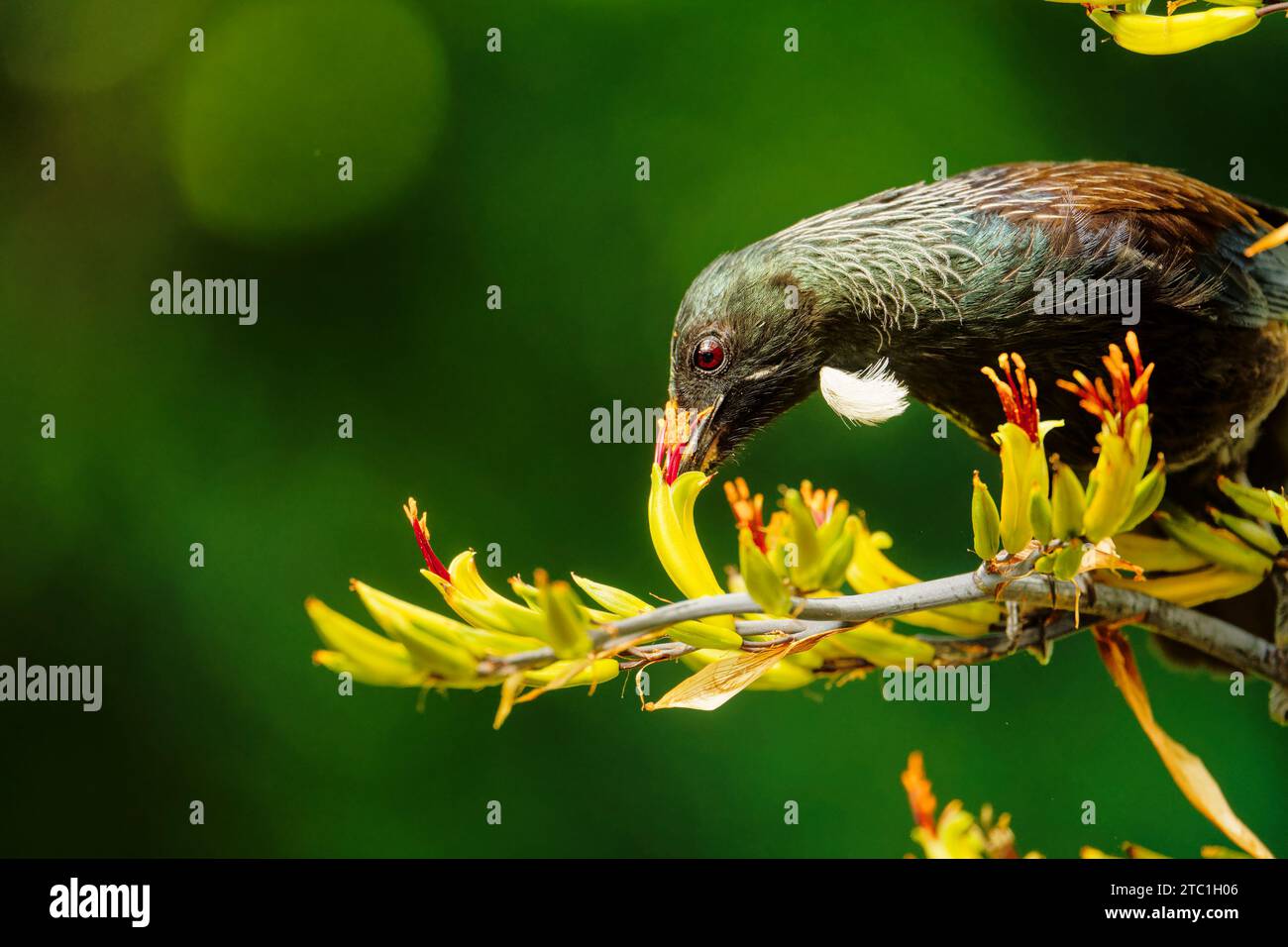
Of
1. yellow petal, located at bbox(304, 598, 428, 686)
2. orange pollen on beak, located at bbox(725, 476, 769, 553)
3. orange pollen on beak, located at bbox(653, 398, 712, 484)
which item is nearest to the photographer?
yellow petal, located at bbox(304, 598, 428, 686)

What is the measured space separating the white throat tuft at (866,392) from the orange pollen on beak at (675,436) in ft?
0.57

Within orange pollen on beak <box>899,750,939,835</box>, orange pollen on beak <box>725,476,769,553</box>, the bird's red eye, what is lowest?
orange pollen on beak <box>899,750,939,835</box>

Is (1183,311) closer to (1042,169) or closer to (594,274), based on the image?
(1042,169)

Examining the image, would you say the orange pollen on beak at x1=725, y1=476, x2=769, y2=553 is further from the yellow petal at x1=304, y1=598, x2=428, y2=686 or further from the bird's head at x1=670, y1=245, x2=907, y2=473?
the bird's head at x1=670, y1=245, x2=907, y2=473

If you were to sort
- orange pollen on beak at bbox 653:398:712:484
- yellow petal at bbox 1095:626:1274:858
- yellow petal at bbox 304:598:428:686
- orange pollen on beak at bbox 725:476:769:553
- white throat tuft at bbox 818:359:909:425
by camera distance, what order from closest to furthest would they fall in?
yellow petal at bbox 304:598:428:686
orange pollen on beak at bbox 725:476:769:553
yellow petal at bbox 1095:626:1274:858
orange pollen on beak at bbox 653:398:712:484
white throat tuft at bbox 818:359:909:425

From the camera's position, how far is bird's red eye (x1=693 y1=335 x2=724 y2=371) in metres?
1.76

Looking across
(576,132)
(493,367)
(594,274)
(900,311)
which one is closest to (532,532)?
(493,367)

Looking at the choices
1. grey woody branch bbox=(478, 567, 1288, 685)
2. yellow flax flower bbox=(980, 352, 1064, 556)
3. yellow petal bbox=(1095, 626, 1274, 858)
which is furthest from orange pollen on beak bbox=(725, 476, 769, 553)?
yellow petal bbox=(1095, 626, 1274, 858)

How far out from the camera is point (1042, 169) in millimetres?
1896

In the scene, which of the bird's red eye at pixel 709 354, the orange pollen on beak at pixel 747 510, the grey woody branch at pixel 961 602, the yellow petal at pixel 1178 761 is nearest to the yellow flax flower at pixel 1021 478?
the grey woody branch at pixel 961 602

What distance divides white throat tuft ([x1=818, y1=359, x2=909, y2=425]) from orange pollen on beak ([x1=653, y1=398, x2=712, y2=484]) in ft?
0.57

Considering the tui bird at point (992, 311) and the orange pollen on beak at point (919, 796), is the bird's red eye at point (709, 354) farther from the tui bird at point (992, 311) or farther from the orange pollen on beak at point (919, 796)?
the orange pollen on beak at point (919, 796)

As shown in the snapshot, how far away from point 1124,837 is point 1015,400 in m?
2.23

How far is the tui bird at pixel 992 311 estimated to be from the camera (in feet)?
5.63
